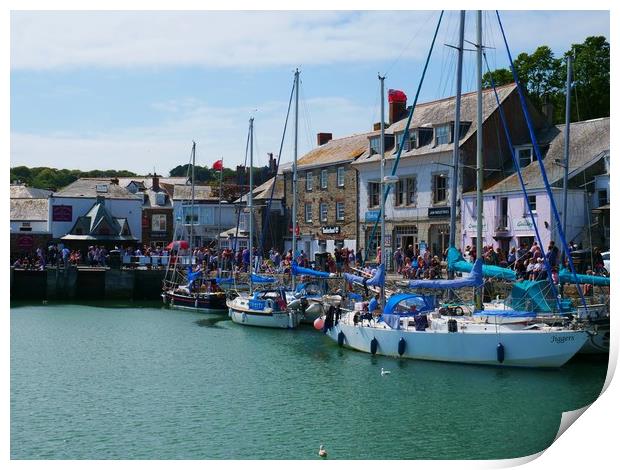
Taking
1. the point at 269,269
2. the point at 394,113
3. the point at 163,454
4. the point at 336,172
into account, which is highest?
the point at 394,113

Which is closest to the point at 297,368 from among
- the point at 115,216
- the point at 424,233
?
the point at 424,233

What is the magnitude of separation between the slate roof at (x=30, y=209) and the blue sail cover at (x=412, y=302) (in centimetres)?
3822

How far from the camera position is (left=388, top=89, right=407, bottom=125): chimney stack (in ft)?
163

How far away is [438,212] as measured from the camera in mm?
43156

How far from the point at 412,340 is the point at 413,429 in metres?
7.80

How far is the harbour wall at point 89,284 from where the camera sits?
2098 inches

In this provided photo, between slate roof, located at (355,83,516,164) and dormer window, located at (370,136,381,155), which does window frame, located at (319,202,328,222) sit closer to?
slate roof, located at (355,83,516,164)

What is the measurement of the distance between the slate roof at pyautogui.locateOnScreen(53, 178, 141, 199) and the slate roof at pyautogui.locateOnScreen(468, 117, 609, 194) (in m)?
33.9

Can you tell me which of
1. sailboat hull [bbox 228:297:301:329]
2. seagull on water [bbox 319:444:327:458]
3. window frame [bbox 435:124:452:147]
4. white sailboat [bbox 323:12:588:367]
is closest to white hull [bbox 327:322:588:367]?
white sailboat [bbox 323:12:588:367]

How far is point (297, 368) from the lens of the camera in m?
27.3

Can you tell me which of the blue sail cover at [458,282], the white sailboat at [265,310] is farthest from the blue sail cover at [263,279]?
the blue sail cover at [458,282]

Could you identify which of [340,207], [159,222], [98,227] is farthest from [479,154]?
[159,222]

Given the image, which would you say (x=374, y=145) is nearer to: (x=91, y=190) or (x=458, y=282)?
(x=458, y=282)

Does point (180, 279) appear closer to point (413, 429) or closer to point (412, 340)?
point (412, 340)
